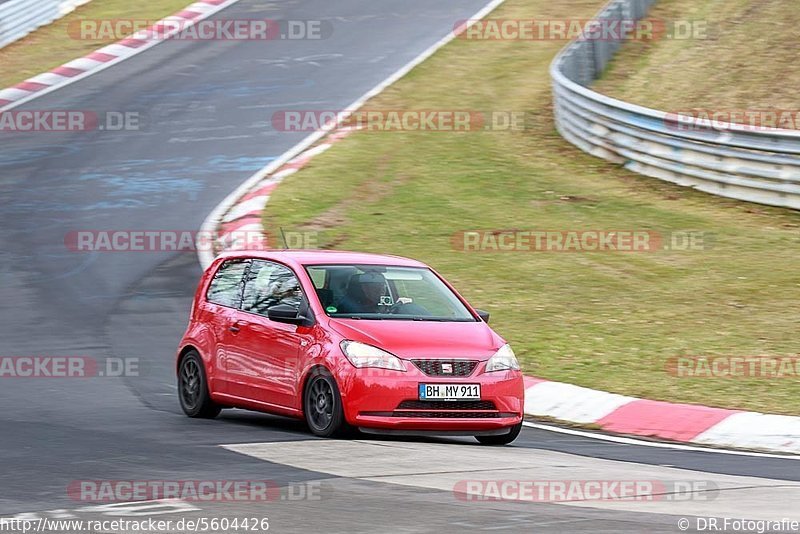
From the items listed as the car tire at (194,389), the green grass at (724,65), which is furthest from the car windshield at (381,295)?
the green grass at (724,65)

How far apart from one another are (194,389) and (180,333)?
3.45 metres

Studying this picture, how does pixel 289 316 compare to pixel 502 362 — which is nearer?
pixel 502 362

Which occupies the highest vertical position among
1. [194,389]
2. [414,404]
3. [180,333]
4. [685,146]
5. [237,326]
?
[237,326]

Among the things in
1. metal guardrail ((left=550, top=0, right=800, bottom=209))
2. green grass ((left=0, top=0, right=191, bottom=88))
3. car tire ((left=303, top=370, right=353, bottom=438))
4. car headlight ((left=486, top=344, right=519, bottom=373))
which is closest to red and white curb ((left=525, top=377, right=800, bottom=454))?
car headlight ((left=486, top=344, right=519, bottom=373))

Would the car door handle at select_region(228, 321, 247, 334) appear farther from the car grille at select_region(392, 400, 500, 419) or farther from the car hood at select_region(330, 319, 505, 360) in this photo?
the car grille at select_region(392, 400, 500, 419)

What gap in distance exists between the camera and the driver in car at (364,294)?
11.0 metres

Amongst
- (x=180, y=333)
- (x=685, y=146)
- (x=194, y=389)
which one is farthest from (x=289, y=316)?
(x=685, y=146)

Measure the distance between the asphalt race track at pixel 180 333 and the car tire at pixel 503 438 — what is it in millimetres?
82

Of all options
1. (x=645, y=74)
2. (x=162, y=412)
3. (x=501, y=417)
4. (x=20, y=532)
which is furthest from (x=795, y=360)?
(x=645, y=74)

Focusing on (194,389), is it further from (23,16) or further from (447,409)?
(23,16)

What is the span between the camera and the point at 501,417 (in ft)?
34.7

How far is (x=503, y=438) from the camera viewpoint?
1077cm

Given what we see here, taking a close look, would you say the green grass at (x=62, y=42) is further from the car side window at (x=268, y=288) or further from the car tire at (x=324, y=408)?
the car tire at (x=324, y=408)

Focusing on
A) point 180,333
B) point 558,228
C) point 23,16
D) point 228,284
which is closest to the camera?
point 228,284
